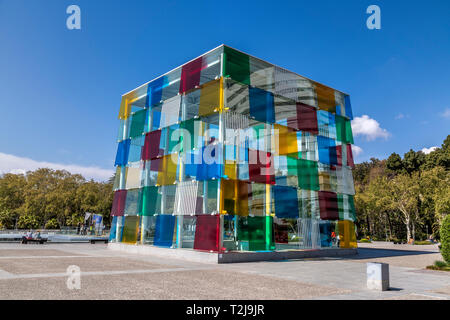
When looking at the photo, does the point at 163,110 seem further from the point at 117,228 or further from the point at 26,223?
the point at 26,223

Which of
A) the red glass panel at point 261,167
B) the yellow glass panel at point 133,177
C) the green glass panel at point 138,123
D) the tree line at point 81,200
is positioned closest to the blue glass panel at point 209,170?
the red glass panel at point 261,167

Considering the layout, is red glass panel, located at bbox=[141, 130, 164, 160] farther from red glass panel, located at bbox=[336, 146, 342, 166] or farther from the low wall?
red glass panel, located at bbox=[336, 146, 342, 166]

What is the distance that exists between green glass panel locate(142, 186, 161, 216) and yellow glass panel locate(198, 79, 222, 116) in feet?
25.5

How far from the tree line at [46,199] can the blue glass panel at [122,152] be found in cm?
3965

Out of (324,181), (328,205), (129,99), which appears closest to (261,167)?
(324,181)

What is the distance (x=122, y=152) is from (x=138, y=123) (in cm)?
340

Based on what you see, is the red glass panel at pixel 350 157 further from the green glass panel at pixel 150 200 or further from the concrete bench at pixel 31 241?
the concrete bench at pixel 31 241

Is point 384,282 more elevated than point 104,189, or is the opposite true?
point 104,189

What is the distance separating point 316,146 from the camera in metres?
27.8

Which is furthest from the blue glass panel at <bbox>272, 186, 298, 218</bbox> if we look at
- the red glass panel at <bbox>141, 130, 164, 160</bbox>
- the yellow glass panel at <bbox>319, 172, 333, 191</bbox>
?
the red glass panel at <bbox>141, 130, 164, 160</bbox>

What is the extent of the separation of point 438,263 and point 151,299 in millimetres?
15521

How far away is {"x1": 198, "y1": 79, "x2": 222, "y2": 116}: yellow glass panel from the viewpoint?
72.3ft

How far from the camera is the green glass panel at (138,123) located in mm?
29766
